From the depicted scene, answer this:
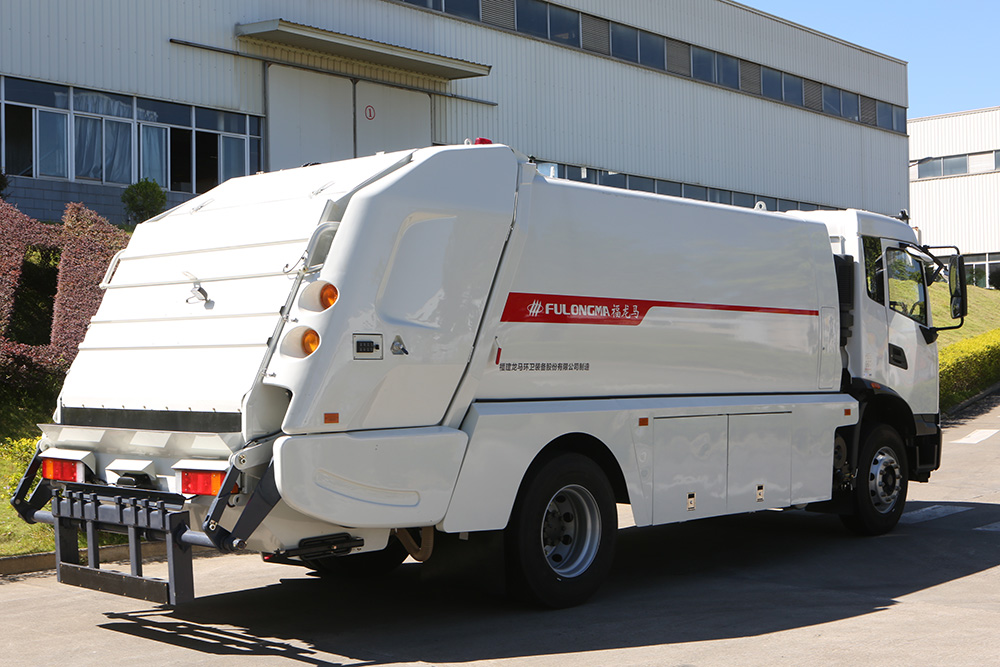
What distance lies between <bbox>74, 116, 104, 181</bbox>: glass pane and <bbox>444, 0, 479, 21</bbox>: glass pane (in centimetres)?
948

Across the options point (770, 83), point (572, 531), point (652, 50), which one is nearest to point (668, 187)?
point (652, 50)

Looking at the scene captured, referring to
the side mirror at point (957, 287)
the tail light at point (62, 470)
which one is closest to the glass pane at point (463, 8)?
the side mirror at point (957, 287)

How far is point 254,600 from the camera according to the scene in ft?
26.5

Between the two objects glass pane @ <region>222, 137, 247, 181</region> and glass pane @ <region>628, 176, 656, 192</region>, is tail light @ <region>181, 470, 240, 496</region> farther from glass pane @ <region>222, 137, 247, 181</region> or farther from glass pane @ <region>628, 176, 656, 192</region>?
glass pane @ <region>628, 176, 656, 192</region>

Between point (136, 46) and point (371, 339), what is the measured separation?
17.8 metres

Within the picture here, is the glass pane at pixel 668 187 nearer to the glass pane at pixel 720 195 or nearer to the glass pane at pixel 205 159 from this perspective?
the glass pane at pixel 720 195

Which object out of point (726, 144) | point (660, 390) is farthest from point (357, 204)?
point (726, 144)

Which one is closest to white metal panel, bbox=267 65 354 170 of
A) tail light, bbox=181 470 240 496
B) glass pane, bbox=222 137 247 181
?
glass pane, bbox=222 137 247 181

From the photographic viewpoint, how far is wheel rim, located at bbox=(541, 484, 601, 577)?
7.61 meters

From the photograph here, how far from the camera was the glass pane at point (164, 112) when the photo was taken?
2264 cm

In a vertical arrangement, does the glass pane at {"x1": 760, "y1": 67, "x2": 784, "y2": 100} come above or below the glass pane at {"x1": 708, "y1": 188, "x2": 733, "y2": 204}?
A: above

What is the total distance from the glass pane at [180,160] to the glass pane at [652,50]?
1464cm

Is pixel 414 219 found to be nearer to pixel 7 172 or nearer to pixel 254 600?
pixel 254 600

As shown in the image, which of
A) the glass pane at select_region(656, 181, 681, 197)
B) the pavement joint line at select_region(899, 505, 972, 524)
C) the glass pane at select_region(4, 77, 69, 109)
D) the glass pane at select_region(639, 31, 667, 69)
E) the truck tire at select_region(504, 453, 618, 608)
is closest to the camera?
the truck tire at select_region(504, 453, 618, 608)
